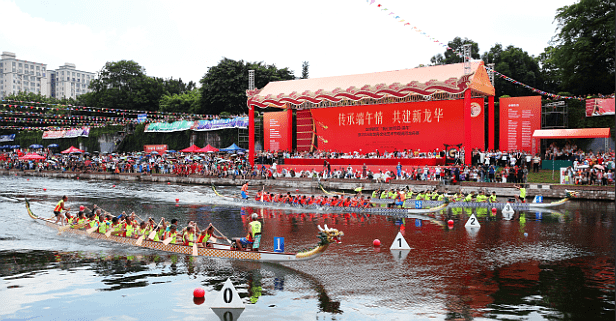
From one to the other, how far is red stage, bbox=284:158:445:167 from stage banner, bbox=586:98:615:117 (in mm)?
10274

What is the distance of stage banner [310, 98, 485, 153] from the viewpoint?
3388cm

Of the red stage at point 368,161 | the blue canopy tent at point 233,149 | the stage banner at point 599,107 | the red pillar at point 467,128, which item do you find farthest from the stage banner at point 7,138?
the stage banner at point 599,107

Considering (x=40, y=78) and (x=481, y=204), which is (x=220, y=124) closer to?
(x=481, y=204)

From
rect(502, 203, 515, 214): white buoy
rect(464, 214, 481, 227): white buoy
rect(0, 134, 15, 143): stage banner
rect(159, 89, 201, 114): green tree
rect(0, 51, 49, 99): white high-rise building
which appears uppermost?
rect(0, 51, 49, 99): white high-rise building

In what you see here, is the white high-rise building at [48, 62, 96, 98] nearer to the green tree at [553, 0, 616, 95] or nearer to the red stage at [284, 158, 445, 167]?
the red stage at [284, 158, 445, 167]

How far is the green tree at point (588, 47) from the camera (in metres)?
32.9

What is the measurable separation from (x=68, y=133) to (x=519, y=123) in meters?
61.3

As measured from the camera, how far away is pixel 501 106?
3200cm

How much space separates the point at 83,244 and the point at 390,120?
26940 mm

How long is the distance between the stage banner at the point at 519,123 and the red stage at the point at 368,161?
16.8ft

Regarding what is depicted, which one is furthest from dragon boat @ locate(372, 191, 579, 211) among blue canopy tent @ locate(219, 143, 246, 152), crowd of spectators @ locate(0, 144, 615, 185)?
blue canopy tent @ locate(219, 143, 246, 152)

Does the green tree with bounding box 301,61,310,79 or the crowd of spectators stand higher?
the green tree with bounding box 301,61,310,79

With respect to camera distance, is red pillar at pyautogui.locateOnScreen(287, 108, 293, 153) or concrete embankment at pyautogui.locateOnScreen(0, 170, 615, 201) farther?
red pillar at pyautogui.locateOnScreen(287, 108, 293, 153)

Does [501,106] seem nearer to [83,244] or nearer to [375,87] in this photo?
[375,87]
